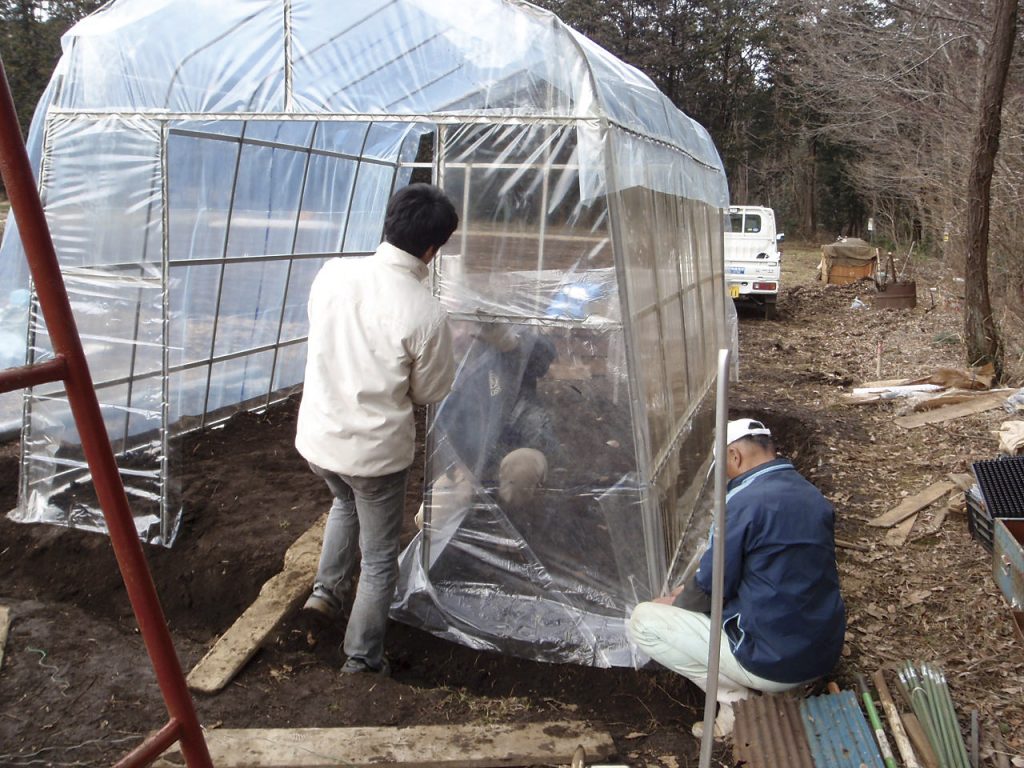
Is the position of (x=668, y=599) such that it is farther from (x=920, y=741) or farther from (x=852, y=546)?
(x=852, y=546)

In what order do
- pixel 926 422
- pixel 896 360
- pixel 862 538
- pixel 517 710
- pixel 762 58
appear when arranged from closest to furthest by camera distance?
pixel 517 710
pixel 862 538
pixel 926 422
pixel 896 360
pixel 762 58

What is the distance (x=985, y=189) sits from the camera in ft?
29.1

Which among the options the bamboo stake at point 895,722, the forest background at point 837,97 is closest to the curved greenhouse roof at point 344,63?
the bamboo stake at point 895,722

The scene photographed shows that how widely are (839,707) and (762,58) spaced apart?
33.2 meters

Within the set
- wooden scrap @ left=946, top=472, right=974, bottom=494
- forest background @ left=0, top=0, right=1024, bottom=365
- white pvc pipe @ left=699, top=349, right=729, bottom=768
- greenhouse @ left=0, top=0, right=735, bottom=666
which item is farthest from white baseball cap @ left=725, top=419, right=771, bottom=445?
forest background @ left=0, top=0, right=1024, bottom=365

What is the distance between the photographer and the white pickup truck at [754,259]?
15.9m

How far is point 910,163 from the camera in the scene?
677 inches

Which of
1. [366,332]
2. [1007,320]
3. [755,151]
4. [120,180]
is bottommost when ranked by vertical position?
[1007,320]

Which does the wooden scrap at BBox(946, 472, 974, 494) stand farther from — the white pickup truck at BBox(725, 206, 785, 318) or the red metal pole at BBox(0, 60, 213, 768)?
the white pickup truck at BBox(725, 206, 785, 318)

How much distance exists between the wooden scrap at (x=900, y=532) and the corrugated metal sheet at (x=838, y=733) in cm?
235

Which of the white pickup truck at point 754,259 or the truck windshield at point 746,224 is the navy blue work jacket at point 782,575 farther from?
the truck windshield at point 746,224

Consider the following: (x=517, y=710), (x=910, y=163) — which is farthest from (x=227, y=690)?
(x=910, y=163)

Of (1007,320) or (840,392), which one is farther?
(1007,320)

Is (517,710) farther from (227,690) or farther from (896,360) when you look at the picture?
(896,360)
